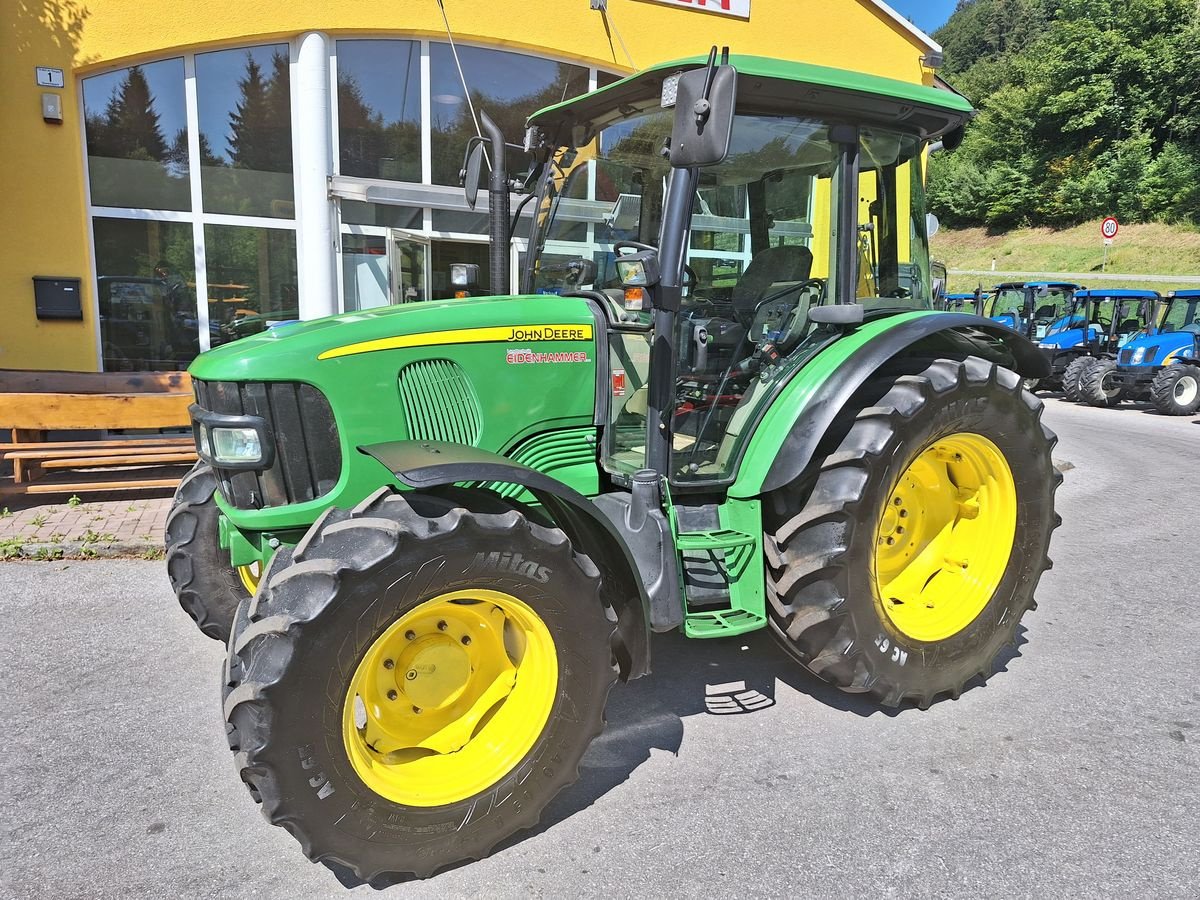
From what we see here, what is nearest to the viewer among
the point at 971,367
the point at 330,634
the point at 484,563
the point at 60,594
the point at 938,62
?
the point at 330,634

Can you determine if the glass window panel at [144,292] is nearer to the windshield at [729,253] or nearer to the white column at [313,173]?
the white column at [313,173]

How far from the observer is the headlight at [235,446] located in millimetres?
2648

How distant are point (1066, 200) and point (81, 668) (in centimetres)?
4650

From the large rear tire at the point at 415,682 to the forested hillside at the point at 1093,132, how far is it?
42.4m

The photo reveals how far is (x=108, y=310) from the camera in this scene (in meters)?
9.09

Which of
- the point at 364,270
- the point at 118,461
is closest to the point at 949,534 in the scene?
the point at 118,461

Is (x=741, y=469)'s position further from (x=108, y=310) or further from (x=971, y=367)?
(x=108, y=310)

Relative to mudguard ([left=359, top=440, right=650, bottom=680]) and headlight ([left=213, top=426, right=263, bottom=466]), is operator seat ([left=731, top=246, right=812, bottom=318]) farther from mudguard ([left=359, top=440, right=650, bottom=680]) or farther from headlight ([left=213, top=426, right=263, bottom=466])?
headlight ([left=213, top=426, right=263, bottom=466])

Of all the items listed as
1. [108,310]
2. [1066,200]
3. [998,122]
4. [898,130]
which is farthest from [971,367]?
[998,122]

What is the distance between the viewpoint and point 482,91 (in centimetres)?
1014

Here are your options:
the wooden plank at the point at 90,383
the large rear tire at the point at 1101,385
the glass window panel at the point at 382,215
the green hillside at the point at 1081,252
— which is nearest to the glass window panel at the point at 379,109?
the glass window panel at the point at 382,215

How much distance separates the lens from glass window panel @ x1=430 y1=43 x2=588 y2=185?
32.7ft

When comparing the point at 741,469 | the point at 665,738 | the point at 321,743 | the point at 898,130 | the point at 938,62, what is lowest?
the point at 665,738

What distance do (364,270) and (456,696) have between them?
8188mm
